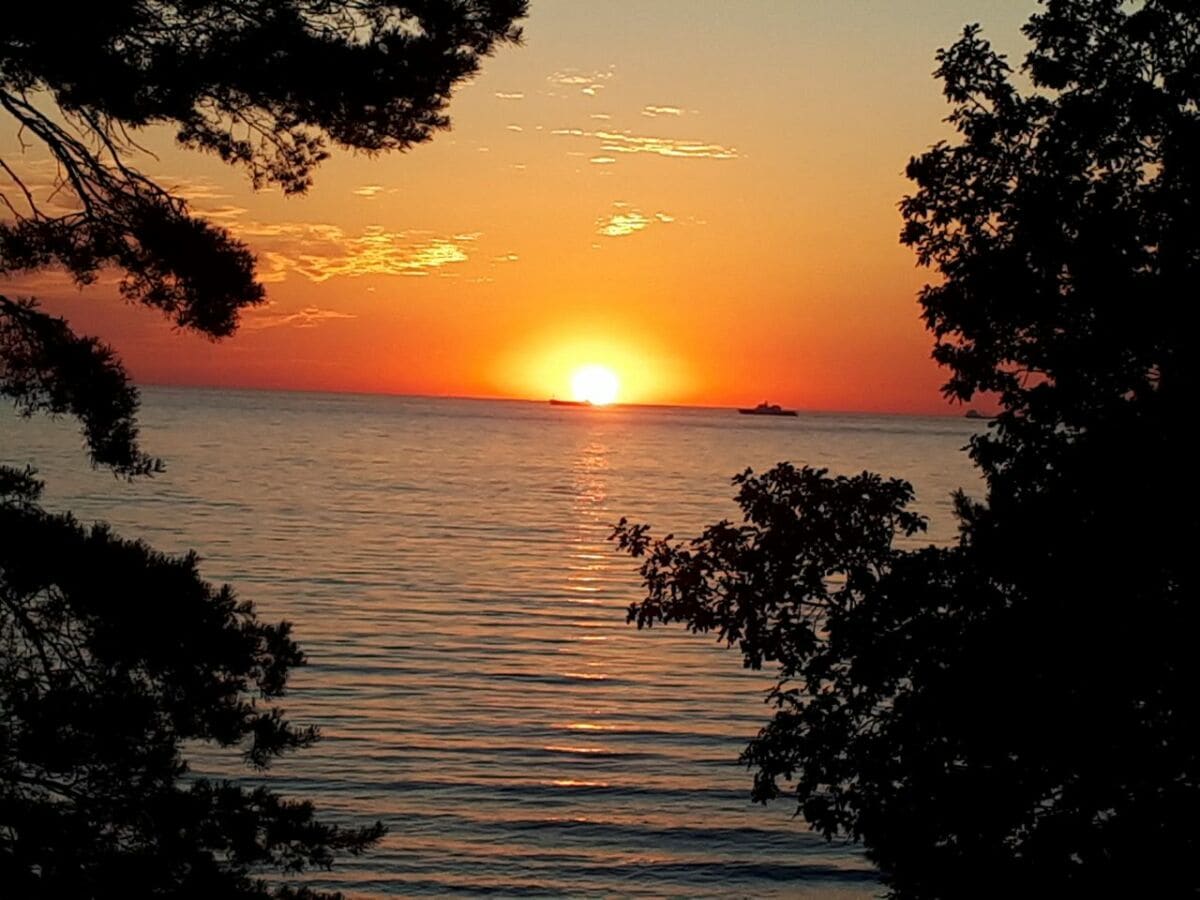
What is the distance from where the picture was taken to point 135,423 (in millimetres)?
10719

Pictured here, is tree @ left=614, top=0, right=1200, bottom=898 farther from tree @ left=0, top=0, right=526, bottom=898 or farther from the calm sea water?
the calm sea water

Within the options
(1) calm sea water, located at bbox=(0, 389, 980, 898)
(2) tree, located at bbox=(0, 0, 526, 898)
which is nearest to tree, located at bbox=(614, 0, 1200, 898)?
(2) tree, located at bbox=(0, 0, 526, 898)

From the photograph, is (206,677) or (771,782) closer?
(771,782)

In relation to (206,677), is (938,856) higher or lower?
lower

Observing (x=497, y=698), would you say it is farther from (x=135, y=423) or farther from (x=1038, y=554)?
(x=1038, y=554)

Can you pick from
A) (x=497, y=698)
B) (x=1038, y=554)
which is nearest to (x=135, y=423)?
(x=1038, y=554)

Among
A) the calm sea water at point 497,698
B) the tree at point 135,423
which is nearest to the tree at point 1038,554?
the tree at point 135,423

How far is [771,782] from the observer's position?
30.6 ft

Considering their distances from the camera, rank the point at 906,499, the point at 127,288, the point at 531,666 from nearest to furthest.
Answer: the point at 906,499 → the point at 127,288 → the point at 531,666

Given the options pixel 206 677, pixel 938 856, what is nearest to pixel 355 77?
pixel 206 677

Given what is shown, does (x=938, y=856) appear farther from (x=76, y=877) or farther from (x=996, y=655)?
(x=76, y=877)

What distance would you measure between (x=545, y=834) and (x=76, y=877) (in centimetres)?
916

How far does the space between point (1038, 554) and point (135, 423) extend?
22.9 ft

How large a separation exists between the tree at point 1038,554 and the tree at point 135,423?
3.47 meters
